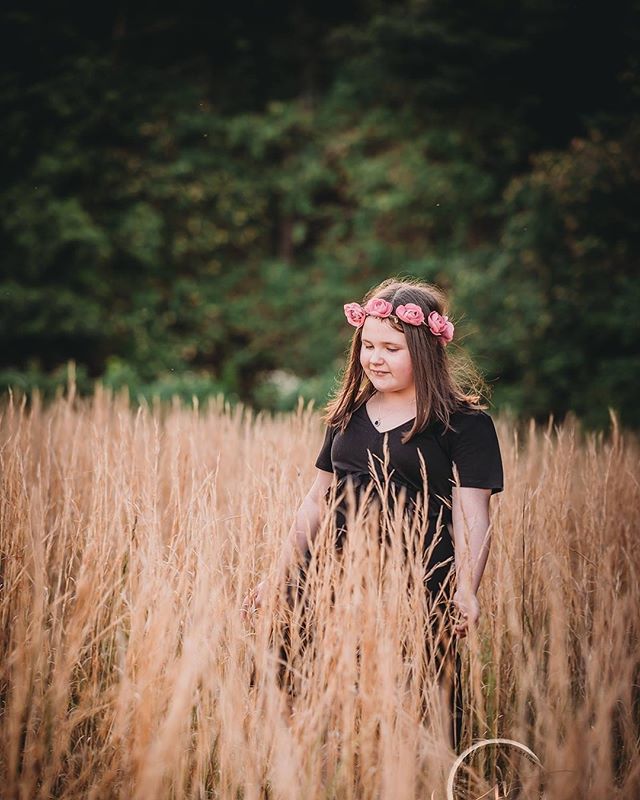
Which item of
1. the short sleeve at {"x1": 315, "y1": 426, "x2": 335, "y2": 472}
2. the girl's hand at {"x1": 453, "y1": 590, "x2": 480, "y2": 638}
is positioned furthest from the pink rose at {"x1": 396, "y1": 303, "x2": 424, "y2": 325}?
the girl's hand at {"x1": 453, "y1": 590, "x2": 480, "y2": 638}

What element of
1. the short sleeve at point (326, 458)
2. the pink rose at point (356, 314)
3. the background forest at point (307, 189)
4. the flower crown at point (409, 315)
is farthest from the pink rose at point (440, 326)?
the background forest at point (307, 189)

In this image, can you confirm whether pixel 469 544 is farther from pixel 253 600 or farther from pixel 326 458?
pixel 253 600

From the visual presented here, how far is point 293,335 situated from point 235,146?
3.22m

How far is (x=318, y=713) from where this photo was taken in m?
1.62

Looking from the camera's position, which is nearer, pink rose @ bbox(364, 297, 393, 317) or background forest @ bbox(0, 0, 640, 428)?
pink rose @ bbox(364, 297, 393, 317)

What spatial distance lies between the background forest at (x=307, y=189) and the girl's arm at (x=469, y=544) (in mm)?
5326

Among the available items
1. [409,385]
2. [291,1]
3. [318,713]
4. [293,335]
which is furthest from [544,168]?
[318,713]

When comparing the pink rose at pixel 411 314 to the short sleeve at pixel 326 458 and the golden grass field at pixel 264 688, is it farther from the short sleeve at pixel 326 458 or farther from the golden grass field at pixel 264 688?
the golden grass field at pixel 264 688

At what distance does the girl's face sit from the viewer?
2086 mm

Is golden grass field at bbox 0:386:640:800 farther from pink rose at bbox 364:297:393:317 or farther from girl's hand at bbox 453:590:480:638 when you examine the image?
pink rose at bbox 364:297:393:317

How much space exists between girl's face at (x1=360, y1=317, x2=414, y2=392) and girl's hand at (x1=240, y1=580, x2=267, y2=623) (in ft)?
2.18

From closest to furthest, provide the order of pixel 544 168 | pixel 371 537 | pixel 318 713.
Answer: pixel 318 713 → pixel 371 537 → pixel 544 168

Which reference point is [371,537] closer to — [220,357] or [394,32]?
[394,32]

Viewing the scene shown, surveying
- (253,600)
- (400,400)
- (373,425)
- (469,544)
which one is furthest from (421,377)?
(253,600)
